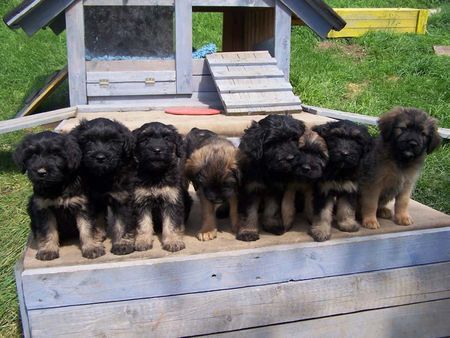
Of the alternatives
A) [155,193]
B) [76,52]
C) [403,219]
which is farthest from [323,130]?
[76,52]

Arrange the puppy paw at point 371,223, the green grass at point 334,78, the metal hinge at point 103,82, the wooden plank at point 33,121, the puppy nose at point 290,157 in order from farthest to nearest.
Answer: the metal hinge at point 103,82 → the wooden plank at point 33,121 → the green grass at point 334,78 → the puppy paw at point 371,223 → the puppy nose at point 290,157

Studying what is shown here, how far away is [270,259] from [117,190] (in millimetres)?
1363

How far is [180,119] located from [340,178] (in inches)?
166

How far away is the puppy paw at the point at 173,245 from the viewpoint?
3.87m

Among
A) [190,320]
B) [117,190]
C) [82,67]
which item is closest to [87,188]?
[117,190]

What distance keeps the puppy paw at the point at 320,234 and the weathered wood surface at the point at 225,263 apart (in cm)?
5

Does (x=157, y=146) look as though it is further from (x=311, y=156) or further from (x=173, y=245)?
(x=311, y=156)

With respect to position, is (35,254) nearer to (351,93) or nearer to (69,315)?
(69,315)

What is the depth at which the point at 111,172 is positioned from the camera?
150 inches

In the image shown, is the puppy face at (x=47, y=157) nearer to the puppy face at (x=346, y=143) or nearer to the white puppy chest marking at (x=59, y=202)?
the white puppy chest marking at (x=59, y=202)

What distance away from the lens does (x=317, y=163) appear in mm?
3834

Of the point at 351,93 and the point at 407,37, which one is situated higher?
the point at 407,37

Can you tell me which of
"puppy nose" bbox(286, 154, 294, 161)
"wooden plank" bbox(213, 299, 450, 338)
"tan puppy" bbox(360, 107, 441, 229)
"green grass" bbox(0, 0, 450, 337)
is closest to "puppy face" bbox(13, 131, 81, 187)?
"puppy nose" bbox(286, 154, 294, 161)

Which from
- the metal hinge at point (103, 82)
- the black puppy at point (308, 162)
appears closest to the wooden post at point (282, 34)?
the metal hinge at point (103, 82)
